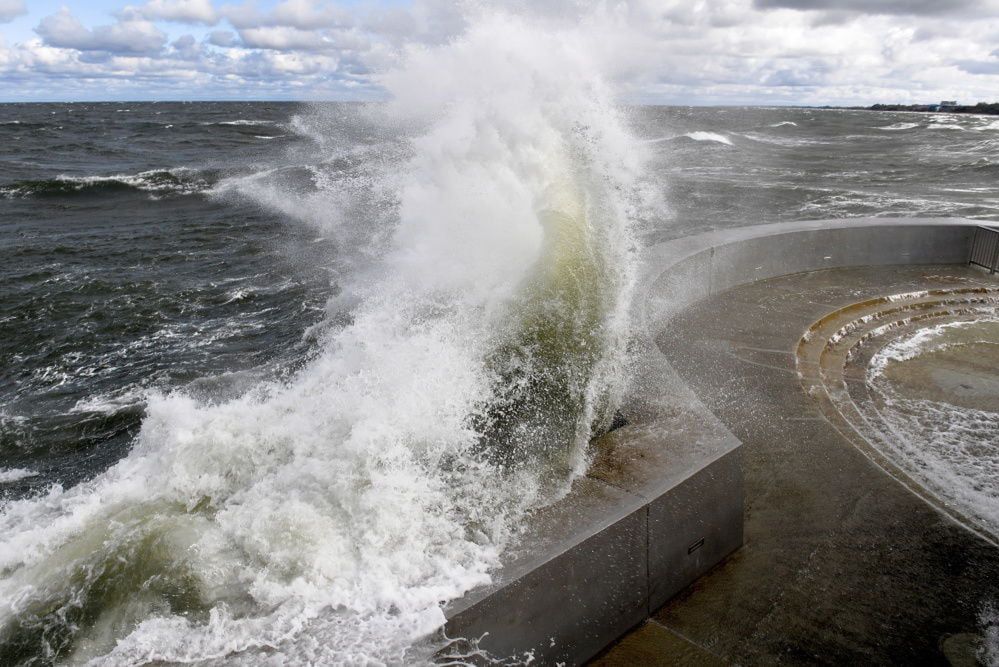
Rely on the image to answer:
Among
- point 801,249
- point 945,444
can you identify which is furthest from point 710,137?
point 945,444

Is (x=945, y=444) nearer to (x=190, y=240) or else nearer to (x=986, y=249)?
(x=986, y=249)

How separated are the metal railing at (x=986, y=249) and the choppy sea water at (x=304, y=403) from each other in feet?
14.0

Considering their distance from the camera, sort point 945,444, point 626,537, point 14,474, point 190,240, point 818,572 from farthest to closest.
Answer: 1. point 190,240
2. point 14,474
3. point 945,444
4. point 818,572
5. point 626,537

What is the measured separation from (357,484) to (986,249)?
8.02 m

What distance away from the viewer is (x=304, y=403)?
3330 mm

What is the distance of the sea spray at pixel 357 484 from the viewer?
7.02 feet

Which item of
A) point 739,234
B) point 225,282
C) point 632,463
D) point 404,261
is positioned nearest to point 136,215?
point 225,282

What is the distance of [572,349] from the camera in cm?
403

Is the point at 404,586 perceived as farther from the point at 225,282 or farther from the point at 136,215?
the point at 136,215

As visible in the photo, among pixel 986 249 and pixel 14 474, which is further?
pixel 986 249

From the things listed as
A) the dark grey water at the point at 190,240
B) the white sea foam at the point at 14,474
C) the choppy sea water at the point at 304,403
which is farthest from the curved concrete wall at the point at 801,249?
the white sea foam at the point at 14,474

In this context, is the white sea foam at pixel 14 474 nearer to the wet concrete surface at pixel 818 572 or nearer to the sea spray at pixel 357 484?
the sea spray at pixel 357 484

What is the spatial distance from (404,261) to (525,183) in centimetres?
123

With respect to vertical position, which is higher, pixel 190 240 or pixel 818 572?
pixel 190 240
